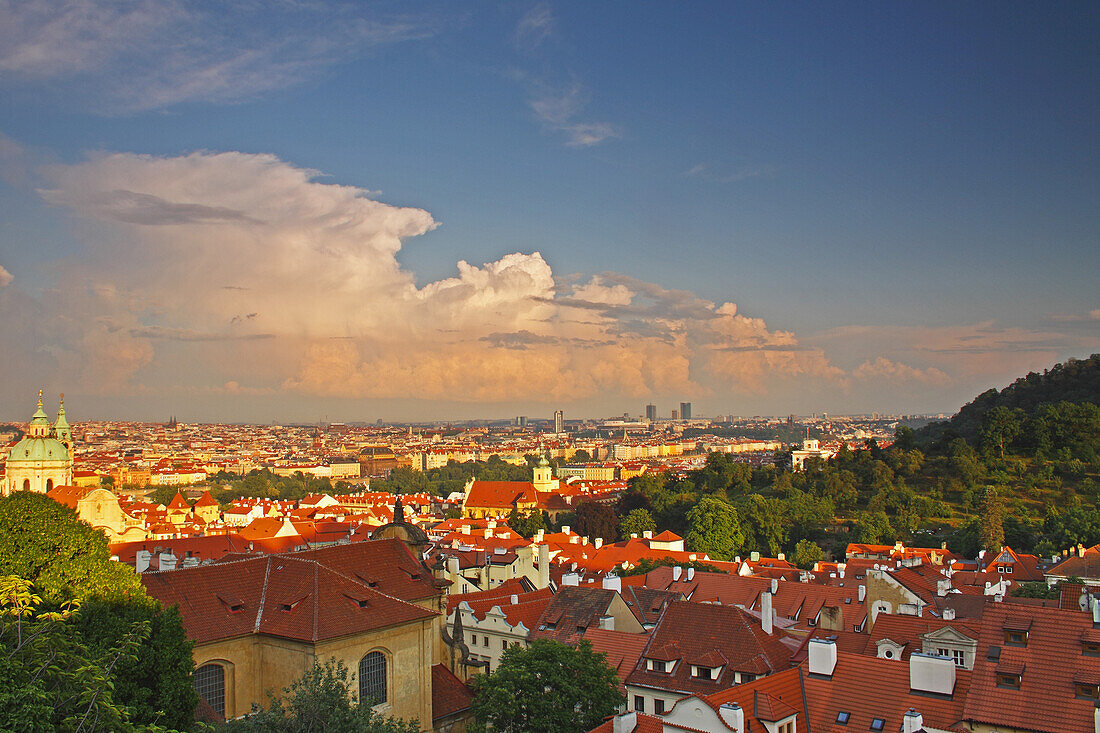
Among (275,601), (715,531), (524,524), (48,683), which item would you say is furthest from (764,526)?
(48,683)

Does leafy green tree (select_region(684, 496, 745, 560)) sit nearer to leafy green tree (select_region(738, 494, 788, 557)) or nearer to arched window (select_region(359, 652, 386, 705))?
leafy green tree (select_region(738, 494, 788, 557))

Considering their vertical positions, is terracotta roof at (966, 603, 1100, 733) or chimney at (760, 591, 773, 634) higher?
terracotta roof at (966, 603, 1100, 733)

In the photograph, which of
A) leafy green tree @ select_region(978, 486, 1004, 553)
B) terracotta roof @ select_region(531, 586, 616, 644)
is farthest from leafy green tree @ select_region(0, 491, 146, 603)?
leafy green tree @ select_region(978, 486, 1004, 553)

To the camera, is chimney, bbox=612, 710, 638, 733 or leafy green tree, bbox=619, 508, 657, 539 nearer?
chimney, bbox=612, 710, 638, 733

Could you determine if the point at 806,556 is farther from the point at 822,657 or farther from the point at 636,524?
the point at 822,657

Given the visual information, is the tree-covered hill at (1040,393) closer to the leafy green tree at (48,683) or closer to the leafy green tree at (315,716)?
the leafy green tree at (315,716)

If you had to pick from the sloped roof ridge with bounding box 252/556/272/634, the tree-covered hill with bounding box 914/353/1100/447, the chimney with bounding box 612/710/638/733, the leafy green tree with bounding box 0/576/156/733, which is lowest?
the chimney with bounding box 612/710/638/733

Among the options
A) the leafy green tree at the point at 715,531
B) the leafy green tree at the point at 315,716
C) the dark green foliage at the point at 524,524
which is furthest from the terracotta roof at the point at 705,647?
the dark green foliage at the point at 524,524
